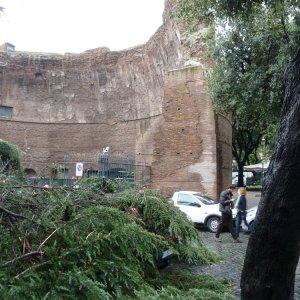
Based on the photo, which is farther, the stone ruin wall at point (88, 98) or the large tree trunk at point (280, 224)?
the stone ruin wall at point (88, 98)

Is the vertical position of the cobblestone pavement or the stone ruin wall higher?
the stone ruin wall

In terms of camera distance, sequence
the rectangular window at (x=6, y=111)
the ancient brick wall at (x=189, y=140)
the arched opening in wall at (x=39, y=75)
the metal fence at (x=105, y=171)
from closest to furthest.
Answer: the metal fence at (x=105, y=171)
the ancient brick wall at (x=189, y=140)
the rectangular window at (x=6, y=111)
the arched opening in wall at (x=39, y=75)

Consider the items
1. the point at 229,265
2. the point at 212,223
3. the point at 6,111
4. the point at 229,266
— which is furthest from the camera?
the point at 6,111

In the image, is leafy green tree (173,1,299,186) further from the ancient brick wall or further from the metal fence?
the ancient brick wall

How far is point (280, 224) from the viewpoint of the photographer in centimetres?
255

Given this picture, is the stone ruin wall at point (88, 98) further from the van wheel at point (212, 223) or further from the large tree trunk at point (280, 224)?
the large tree trunk at point (280, 224)

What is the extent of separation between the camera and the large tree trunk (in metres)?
2.54

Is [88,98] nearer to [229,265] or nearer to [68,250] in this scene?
[229,265]

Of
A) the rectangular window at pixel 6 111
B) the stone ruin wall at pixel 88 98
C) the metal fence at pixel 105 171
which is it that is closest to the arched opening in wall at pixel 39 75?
the stone ruin wall at pixel 88 98

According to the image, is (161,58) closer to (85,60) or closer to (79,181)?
(85,60)

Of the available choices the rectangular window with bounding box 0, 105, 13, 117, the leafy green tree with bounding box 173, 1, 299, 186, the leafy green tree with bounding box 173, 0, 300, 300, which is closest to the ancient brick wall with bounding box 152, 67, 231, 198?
the leafy green tree with bounding box 173, 1, 299, 186

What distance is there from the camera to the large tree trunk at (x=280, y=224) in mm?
2537

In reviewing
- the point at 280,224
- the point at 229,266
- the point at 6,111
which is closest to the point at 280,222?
the point at 280,224

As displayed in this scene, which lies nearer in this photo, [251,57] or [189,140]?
[251,57]
